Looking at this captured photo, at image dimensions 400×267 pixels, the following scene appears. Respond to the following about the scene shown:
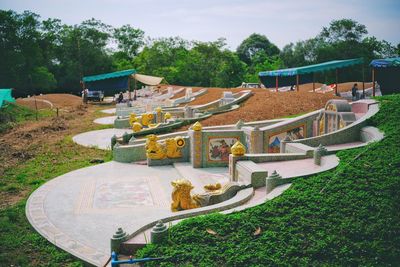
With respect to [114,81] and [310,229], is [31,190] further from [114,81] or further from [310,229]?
[114,81]

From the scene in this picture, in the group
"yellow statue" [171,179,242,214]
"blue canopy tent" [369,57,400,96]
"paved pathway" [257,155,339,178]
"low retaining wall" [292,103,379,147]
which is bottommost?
"yellow statue" [171,179,242,214]

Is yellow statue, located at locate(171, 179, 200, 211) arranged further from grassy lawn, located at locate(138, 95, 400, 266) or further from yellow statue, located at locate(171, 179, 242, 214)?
grassy lawn, located at locate(138, 95, 400, 266)

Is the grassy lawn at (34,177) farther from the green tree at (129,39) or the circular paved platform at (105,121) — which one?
the green tree at (129,39)

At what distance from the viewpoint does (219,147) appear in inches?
624

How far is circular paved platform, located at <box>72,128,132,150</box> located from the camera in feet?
71.3

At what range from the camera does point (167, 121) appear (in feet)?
74.6

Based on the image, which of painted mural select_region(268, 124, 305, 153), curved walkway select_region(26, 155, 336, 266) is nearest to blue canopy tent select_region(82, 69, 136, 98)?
curved walkway select_region(26, 155, 336, 266)

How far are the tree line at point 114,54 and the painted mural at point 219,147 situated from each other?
40.1m

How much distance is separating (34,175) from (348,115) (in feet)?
41.4

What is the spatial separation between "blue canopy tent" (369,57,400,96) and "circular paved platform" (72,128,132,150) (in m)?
16.7

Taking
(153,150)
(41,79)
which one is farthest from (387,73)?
(41,79)

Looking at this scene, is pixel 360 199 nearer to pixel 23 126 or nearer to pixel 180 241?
pixel 180 241

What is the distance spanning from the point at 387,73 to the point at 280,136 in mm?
13824

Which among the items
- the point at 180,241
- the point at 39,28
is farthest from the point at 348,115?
the point at 39,28
